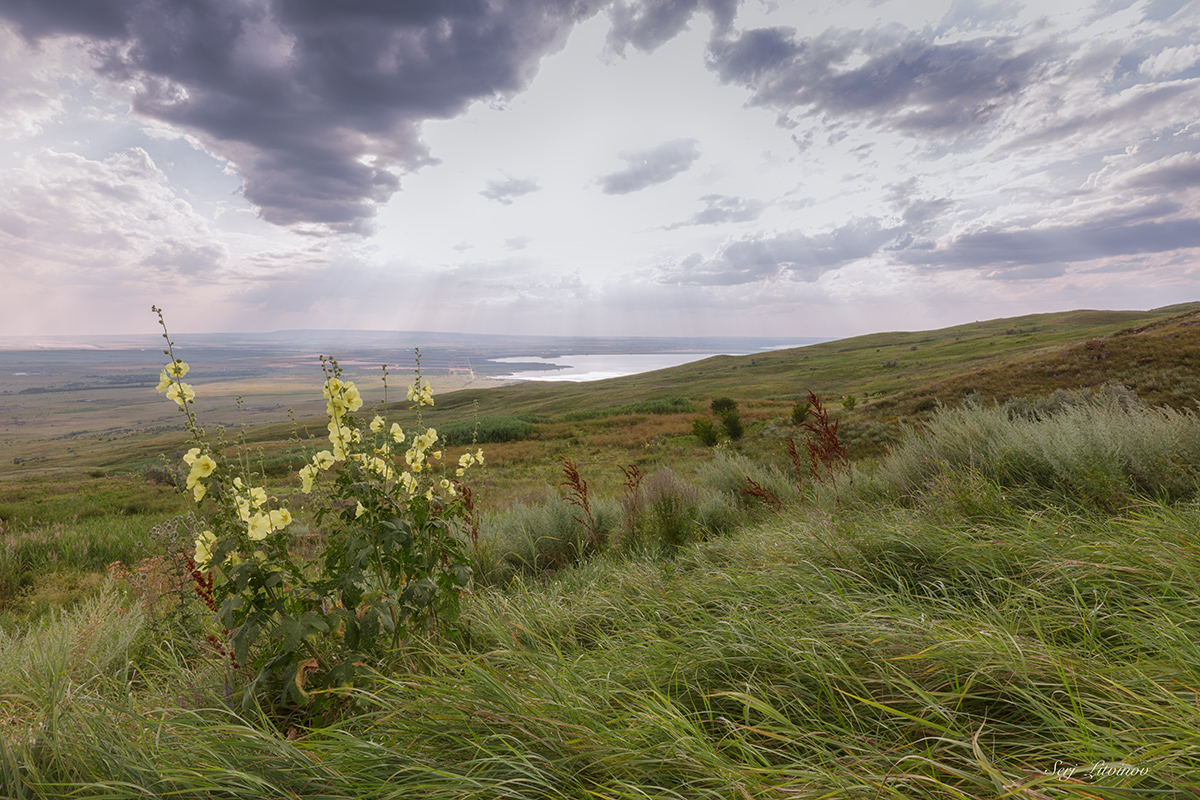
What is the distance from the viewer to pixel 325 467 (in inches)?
118

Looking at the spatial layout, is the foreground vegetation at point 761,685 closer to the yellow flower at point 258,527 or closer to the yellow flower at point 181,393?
the yellow flower at point 258,527

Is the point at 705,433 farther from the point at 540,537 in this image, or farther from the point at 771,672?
the point at 771,672

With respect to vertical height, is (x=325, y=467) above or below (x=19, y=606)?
above

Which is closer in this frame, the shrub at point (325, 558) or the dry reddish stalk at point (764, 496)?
the shrub at point (325, 558)

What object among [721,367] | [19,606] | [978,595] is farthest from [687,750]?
[721,367]

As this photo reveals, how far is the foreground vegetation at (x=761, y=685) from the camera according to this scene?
1.72 metres

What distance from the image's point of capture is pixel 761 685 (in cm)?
226

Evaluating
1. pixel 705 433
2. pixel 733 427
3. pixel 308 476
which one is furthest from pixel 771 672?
pixel 733 427

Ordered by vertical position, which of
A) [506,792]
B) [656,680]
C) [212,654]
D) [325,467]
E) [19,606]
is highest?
[325,467]

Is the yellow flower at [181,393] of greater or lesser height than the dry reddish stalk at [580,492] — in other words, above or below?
above

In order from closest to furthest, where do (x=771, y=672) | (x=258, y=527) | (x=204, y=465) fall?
(x=771, y=672), (x=258, y=527), (x=204, y=465)

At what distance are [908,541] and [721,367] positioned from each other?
89.0m

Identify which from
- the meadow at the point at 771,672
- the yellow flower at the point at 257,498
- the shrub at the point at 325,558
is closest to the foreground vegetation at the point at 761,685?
the meadow at the point at 771,672

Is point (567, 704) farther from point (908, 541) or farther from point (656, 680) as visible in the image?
point (908, 541)
